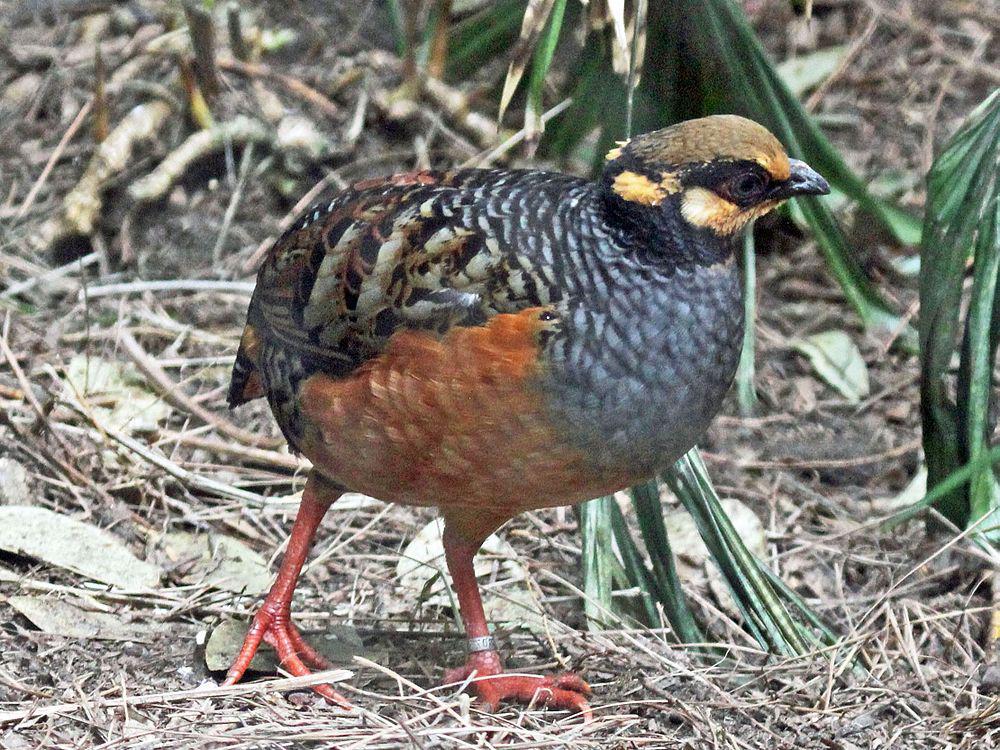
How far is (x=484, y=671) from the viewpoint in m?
3.75

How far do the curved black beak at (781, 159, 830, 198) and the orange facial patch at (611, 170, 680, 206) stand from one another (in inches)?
11.8

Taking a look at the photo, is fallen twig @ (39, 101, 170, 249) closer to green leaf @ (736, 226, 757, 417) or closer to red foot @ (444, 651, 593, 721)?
green leaf @ (736, 226, 757, 417)

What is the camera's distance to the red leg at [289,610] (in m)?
3.77

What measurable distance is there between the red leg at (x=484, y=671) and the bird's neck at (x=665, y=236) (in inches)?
38.4

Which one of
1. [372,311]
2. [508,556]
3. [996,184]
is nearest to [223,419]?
[508,556]

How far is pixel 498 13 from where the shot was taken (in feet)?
18.6

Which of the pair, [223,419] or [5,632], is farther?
[223,419]

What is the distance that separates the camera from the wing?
10.6ft

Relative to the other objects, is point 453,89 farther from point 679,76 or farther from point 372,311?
point 372,311

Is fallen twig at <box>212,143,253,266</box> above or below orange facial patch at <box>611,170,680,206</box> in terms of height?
below

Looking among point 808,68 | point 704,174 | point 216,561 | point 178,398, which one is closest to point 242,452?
point 178,398

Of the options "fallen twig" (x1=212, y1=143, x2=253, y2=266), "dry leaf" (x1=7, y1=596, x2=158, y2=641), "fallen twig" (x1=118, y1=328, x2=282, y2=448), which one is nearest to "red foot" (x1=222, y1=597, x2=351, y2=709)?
"dry leaf" (x1=7, y1=596, x2=158, y2=641)

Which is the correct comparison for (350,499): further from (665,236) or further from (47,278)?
(665,236)

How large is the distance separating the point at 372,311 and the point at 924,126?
4184 millimetres
